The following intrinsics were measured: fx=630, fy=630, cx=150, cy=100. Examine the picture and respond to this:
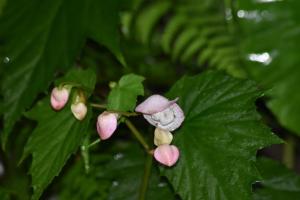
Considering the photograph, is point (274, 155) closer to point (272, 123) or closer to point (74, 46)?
point (272, 123)

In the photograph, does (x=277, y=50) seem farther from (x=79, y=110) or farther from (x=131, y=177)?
(x=79, y=110)

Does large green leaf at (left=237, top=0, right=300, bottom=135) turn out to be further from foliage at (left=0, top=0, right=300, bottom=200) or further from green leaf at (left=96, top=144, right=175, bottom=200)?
green leaf at (left=96, top=144, right=175, bottom=200)

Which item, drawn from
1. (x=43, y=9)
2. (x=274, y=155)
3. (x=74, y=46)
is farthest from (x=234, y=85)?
(x=274, y=155)

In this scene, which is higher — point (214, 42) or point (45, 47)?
point (45, 47)

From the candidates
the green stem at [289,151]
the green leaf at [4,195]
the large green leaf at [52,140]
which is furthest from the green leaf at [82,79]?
the green stem at [289,151]

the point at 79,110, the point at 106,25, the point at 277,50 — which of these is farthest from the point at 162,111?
the point at 277,50

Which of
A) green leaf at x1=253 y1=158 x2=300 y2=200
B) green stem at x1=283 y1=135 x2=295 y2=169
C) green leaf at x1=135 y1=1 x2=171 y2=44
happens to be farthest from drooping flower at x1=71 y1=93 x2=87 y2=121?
green stem at x1=283 y1=135 x2=295 y2=169

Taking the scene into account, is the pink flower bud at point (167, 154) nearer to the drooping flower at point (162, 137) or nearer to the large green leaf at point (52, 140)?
the drooping flower at point (162, 137)
